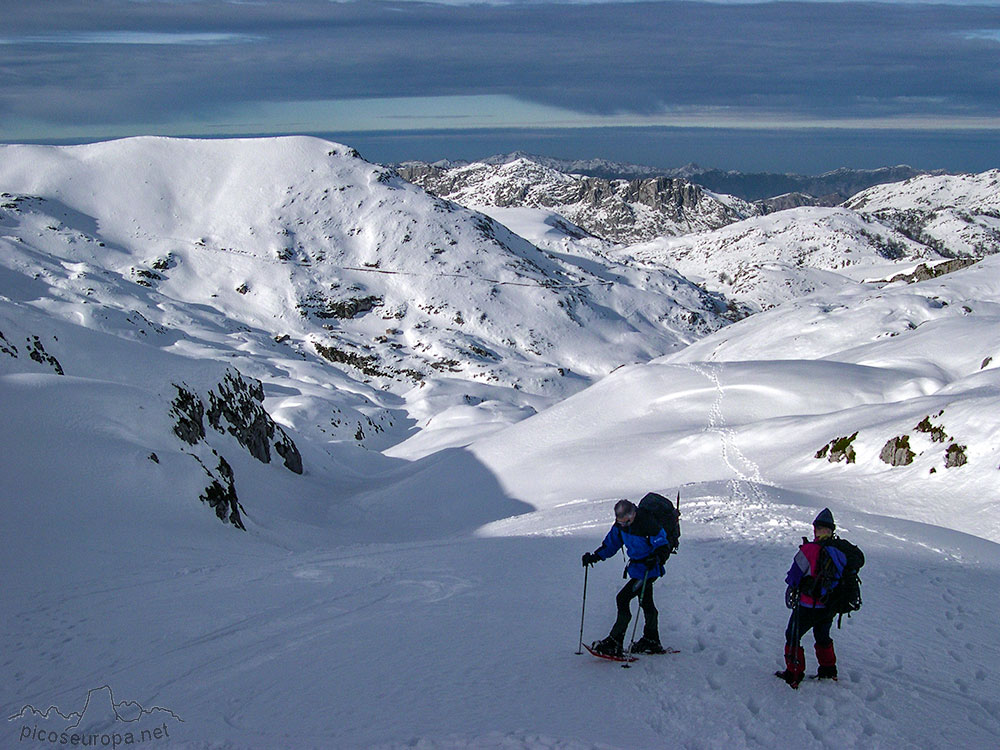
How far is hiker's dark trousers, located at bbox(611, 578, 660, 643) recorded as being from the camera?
853cm

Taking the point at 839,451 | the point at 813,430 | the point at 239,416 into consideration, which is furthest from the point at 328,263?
the point at 839,451

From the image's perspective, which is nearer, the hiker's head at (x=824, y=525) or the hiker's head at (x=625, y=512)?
the hiker's head at (x=824, y=525)

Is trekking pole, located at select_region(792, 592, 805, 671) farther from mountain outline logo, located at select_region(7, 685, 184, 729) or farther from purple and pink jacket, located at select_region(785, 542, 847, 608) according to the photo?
mountain outline logo, located at select_region(7, 685, 184, 729)

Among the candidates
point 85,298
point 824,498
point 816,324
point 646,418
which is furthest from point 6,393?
point 85,298

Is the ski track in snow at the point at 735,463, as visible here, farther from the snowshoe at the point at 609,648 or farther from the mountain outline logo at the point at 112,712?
the mountain outline logo at the point at 112,712

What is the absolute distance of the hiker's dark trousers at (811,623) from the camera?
790 cm

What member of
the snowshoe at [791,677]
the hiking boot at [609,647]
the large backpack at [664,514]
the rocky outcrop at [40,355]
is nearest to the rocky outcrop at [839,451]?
the snowshoe at [791,677]

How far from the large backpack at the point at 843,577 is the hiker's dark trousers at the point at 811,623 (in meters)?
0.13

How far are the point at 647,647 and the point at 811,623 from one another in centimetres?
187

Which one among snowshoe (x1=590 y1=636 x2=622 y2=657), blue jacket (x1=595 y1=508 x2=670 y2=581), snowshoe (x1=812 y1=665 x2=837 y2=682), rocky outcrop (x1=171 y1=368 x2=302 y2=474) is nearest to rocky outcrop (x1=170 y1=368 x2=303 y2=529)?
rocky outcrop (x1=171 y1=368 x2=302 y2=474)

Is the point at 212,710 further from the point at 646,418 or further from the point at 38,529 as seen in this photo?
the point at 646,418

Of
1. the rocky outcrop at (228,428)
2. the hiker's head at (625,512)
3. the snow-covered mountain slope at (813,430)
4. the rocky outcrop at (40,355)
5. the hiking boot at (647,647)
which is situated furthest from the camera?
the rocky outcrop at (40,355)

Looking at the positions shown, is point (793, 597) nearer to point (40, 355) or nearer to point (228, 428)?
point (40, 355)

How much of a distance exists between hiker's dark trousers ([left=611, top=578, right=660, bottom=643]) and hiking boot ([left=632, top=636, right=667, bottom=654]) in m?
0.05
